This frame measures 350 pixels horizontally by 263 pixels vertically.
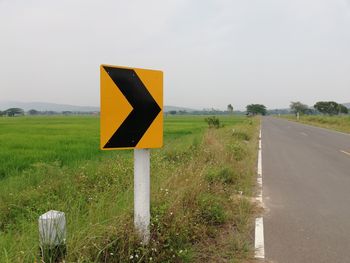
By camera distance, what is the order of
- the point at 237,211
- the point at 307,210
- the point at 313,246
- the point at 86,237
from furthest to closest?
1. the point at 307,210
2. the point at 237,211
3. the point at 313,246
4. the point at 86,237

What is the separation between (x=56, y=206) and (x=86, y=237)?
5.91 feet

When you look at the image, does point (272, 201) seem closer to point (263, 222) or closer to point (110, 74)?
point (263, 222)

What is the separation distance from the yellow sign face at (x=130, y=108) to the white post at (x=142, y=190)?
129 mm

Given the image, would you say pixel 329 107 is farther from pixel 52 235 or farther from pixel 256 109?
pixel 52 235

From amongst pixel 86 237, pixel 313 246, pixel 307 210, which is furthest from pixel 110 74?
pixel 307 210

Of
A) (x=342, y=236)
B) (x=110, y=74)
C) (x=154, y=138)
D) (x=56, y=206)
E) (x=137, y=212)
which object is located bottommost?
(x=342, y=236)

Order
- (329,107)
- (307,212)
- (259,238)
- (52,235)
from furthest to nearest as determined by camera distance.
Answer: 1. (329,107)
2. (307,212)
3. (259,238)
4. (52,235)

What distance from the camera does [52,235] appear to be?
2.41 metres

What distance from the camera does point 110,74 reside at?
257cm

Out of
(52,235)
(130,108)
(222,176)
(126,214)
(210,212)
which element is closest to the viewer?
(52,235)

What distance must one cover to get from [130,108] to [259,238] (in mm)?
2498

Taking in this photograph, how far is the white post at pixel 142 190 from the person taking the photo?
2.84m

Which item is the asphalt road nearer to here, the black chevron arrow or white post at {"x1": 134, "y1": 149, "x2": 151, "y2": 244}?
white post at {"x1": 134, "y1": 149, "x2": 151, "y2": 244}

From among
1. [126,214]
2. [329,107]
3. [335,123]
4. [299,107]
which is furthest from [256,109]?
[126,214]
